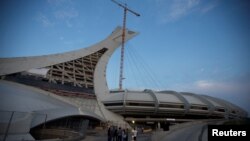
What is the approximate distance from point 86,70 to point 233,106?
40619mm

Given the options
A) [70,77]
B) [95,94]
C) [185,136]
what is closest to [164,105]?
[95,94]

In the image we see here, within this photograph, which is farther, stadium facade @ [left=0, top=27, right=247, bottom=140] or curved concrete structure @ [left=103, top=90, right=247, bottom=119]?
curved concrete structure @ [left=103, top=90, right=247, bottom=119]

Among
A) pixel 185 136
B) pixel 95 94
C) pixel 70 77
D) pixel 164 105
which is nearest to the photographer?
pixel 185 136

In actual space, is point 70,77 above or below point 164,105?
above

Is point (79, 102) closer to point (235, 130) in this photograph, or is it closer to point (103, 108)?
point (103, 108)

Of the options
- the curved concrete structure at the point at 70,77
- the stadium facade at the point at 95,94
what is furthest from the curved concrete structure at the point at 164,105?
the curved concrete structure at the point at 70,77

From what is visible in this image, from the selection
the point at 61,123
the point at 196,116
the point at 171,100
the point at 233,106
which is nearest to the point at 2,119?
the point at 61,123

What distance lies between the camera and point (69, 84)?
5544cm

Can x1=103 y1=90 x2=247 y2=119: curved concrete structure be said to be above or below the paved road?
above

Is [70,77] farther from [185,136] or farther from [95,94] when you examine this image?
[185,136]

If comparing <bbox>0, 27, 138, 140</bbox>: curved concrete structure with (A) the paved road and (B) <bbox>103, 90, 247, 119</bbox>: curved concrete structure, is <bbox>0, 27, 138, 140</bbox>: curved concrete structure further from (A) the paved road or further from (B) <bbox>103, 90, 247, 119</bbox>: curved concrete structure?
(A) the paved road

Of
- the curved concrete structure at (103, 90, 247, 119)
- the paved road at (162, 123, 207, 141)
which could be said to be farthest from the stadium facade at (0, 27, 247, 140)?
the paved road at (162, 123, 207, 141)

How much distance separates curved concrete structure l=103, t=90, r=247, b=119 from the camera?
176 feet

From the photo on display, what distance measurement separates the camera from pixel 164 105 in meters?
54.3
